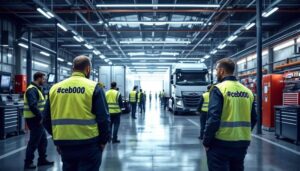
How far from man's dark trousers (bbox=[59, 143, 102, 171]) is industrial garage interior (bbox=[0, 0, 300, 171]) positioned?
265cm

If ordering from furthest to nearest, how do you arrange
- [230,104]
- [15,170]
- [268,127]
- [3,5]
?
[3,5] < [268,127] < [15,170] < [230,104]

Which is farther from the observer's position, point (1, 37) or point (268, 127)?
point (1, 37)

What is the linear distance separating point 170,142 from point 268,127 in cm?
573

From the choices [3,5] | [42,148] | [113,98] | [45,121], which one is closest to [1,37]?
[3,5]

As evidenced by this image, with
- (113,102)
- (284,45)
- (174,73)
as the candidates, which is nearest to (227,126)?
(113,102)

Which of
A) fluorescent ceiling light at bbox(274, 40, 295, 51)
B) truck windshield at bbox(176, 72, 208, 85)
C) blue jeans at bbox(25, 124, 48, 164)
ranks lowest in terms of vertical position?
blue jeans at bbox(25, 124, 48, 164)

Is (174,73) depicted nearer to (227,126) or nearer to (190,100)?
(190,100)

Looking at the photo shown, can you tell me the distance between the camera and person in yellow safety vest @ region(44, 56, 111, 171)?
3.62 meters

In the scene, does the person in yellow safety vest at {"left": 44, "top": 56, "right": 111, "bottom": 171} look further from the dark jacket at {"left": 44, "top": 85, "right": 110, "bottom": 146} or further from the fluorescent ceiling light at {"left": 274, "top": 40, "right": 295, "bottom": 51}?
the fluorescent ceiling light at {"left": 274, "top": 40, "right": 295, "bottom": 51}

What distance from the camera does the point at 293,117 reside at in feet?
36.8

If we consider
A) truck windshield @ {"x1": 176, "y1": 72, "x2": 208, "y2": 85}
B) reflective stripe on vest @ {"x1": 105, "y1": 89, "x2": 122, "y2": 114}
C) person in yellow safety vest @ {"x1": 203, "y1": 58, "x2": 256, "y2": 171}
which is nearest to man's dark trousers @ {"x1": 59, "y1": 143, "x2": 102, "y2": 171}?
person in yellow safety vest @ {"x1": 203, "y1": 58, "x2": 256, "y2": 171}

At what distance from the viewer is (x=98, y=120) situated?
368cm

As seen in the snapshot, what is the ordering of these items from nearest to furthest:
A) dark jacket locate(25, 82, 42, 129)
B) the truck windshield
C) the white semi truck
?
dark jacket locate(25, 82, 42, 129) → the white semi truck → the truck windshield

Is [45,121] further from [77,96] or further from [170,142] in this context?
[170,142]
